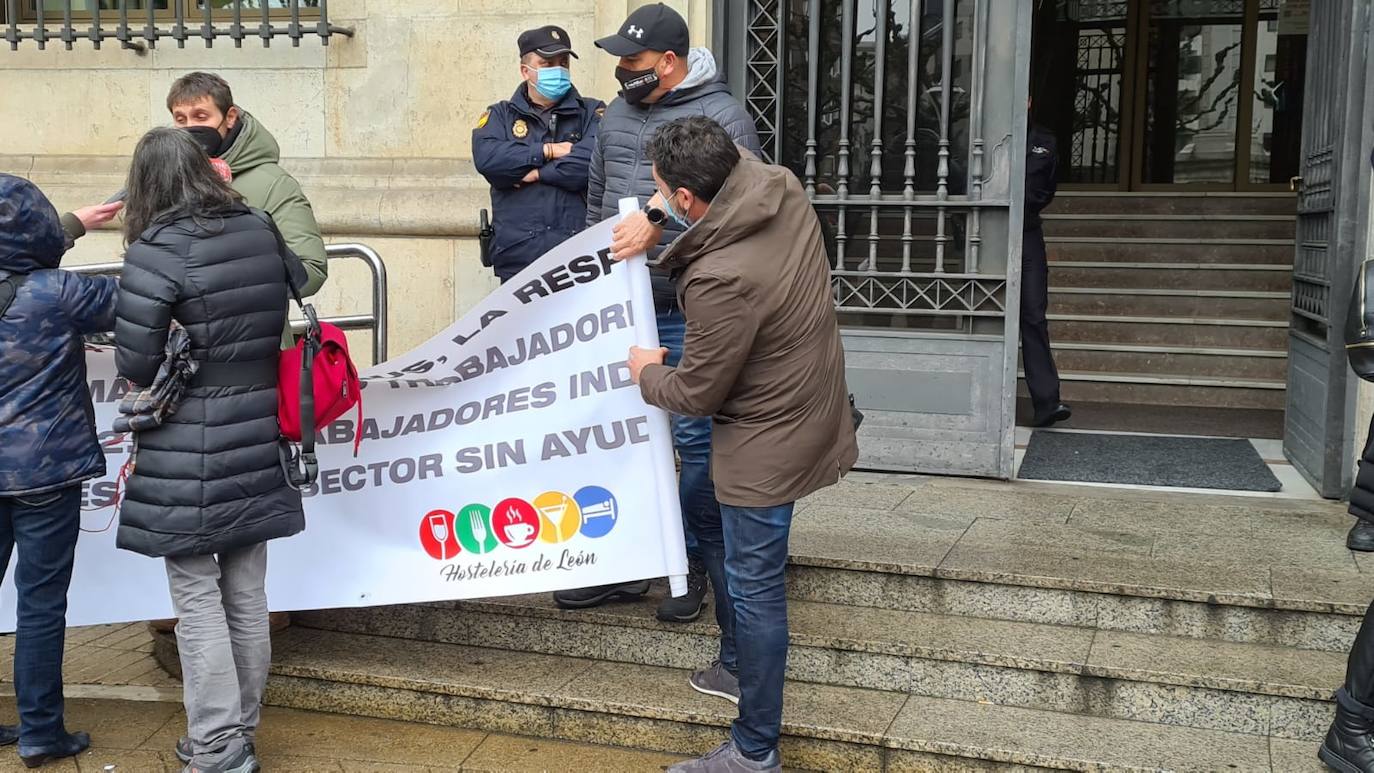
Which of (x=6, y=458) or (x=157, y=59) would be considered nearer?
(x=6, y=458)

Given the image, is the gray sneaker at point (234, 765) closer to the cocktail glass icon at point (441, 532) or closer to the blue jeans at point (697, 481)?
the cocktail glass icon at point (441, 532)

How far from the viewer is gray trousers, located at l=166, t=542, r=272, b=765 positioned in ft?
12.5

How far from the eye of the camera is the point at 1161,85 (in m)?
14.2

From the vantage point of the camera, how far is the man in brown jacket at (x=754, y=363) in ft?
11.3

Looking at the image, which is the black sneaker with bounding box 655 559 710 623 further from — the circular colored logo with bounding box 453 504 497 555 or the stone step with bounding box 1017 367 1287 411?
the stone step with bounding box 1017 367 1287 411

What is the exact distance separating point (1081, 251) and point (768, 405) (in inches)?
309

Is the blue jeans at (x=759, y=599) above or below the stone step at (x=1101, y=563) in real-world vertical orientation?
above

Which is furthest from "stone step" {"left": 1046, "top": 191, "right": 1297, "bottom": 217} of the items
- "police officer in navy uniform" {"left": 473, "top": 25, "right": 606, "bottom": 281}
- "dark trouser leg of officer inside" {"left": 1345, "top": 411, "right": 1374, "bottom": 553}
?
"dark trouser leg of officer inside" {"left": 1345, "top": 411, "right": 1374, "bottom": 553}

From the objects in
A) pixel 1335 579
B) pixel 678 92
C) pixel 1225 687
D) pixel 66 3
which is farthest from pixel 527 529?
pixel 66 3

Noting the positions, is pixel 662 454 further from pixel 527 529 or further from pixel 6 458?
pixel 6 458

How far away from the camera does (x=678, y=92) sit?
436cm

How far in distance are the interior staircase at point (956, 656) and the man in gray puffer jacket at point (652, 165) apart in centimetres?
43

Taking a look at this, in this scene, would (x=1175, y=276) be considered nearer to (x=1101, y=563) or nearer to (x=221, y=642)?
Answer: (x=1101, y=563)

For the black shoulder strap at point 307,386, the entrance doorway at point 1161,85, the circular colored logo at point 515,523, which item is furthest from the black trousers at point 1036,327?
the entrance doorway at point 1161,85
